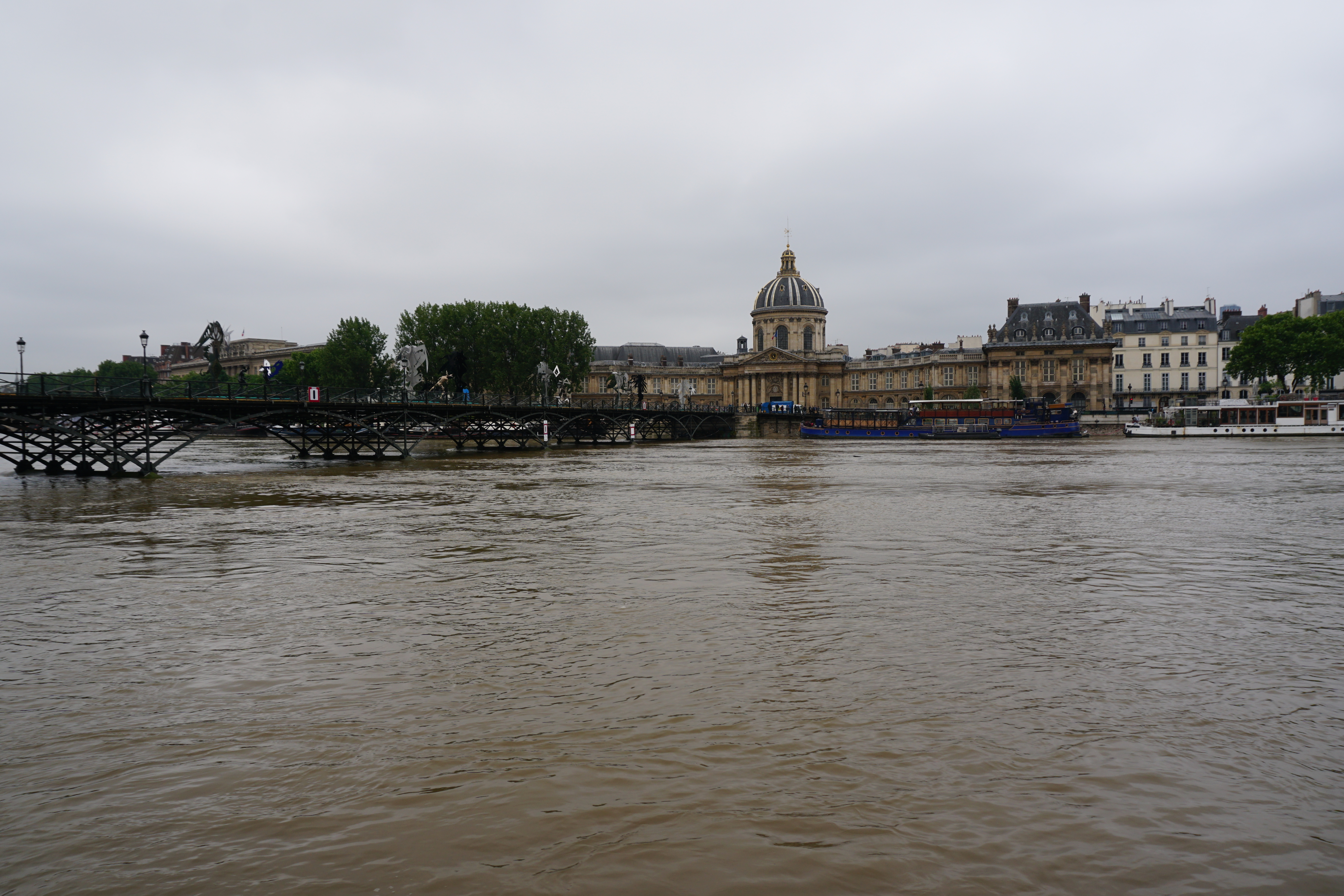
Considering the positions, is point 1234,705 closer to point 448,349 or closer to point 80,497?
point 80,497

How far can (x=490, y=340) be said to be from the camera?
80.3m

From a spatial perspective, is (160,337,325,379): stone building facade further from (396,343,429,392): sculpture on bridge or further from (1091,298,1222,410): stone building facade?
(1091,298,1222,410): stone building facade

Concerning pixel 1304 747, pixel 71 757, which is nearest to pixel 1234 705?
pixel 1304 747

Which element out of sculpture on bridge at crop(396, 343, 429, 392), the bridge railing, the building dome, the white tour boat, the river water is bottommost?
the river water

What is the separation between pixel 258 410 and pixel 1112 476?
3360 cm

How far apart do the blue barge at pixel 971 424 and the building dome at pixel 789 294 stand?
49707mm

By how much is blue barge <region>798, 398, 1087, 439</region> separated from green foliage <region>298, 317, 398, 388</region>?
44.7 metres

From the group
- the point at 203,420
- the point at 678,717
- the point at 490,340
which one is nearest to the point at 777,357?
the point at 490,340

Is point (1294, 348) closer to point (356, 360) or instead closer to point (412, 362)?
point (412, 362)

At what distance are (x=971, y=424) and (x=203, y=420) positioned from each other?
67.7 m

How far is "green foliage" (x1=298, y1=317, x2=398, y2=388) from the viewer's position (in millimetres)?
89188

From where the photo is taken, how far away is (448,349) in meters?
80.8

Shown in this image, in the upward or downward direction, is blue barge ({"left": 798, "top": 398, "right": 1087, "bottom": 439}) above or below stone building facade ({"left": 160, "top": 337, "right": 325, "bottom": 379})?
below

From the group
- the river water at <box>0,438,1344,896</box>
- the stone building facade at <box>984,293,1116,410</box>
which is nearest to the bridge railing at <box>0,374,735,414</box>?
the river water at <box>0,438,1344,896</box>
